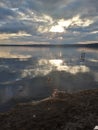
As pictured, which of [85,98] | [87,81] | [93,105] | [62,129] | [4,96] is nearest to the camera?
[62,129]

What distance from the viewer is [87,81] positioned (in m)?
39.2

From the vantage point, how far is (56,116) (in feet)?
51.4

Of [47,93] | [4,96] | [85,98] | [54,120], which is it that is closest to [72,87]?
[47,93]

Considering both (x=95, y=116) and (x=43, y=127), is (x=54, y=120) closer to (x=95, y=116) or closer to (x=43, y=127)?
(x=43, y=127)

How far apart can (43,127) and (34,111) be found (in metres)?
2.94

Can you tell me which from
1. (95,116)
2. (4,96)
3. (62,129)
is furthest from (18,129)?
(4,96)

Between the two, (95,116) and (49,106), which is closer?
(95,116)

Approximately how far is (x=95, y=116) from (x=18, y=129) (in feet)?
11.3

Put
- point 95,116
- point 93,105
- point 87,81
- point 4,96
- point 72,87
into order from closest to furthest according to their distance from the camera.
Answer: point 95,116
point 93,105
point 4,96
point 72,87
point 87,81

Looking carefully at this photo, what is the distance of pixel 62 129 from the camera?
546 inches

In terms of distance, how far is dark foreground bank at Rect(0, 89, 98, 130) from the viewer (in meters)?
14.3

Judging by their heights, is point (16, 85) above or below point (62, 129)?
below

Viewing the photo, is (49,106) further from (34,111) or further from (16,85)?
(16,85)

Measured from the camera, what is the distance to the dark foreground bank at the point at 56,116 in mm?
14317
